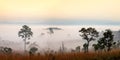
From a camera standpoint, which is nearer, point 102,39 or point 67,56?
point 67,56

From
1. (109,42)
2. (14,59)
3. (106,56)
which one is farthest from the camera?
(109,42)

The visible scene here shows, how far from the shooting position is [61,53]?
1328 cm

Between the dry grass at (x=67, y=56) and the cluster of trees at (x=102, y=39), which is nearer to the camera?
the dry grass at (x=67, y=56)

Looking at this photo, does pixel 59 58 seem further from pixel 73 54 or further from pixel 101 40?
pixel 101 40

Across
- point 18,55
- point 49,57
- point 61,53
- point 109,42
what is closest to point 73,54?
point 61,53

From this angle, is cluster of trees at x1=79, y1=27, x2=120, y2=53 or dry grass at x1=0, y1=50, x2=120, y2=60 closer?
dry grass at x1=0, y1=50, x2=120, y2=60

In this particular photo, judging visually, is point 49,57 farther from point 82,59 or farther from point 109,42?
point 109,42

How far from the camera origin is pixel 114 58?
47.4 ft

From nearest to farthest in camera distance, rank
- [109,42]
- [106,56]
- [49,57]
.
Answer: [49,57] < [106,56] < [109,42]

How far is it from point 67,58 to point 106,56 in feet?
8.51

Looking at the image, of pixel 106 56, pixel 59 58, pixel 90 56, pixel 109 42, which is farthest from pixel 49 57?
pixel 109 42

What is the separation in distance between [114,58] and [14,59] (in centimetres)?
543

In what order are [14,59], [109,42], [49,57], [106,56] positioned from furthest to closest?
1. [109,42]
2. [106,56]
3. [49,57]
4. [14,59]

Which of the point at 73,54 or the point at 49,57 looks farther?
the point at 73,54
